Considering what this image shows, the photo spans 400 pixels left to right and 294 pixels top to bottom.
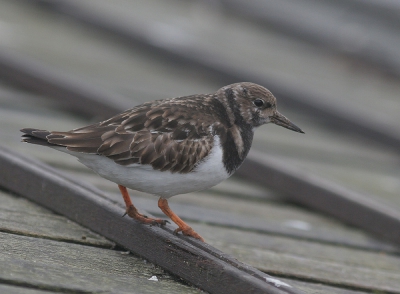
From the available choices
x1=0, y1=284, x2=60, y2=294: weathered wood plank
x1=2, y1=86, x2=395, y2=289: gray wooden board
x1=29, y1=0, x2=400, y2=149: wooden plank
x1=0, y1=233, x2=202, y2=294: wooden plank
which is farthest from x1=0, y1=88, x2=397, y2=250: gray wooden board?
x1=29, y1=0, x2=400, y2=149: wooden plank

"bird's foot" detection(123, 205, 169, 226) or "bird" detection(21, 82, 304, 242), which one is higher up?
"bird" detection(21, 82, 304, 242)

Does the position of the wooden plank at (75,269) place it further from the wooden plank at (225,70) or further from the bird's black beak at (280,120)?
the wooden plank at (225,70)

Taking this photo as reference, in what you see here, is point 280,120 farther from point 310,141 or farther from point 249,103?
point 310,141

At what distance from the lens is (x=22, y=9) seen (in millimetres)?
6711

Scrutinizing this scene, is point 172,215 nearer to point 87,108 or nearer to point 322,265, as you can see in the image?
point 322,265

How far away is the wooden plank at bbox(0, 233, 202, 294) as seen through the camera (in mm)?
1610

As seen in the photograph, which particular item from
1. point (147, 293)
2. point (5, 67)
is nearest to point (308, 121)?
point (5, 67)

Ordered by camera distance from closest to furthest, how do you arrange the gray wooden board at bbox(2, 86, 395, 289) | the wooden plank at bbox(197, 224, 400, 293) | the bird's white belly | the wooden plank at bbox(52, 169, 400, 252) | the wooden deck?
the wooden deck
the bird's white belly
the wooden plank at bbox(197, 224, 400, 293)
the gray wooden board at bbox(2, 86, 395, 289)
the wooden plank at bbox(52, 169, 400, 252)

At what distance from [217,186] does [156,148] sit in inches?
48.5

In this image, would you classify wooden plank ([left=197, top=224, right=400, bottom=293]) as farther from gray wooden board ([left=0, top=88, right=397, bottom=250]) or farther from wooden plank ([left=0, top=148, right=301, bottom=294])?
wooden plank ([left=0, top=148, right=301, bottom=294])

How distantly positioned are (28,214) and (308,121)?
3.11m

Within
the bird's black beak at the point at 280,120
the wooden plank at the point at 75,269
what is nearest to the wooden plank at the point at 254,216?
the bird's black beak at the point at 280,120

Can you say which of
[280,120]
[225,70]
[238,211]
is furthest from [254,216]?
[225,70]

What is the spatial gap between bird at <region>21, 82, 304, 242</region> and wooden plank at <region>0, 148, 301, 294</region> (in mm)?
64
